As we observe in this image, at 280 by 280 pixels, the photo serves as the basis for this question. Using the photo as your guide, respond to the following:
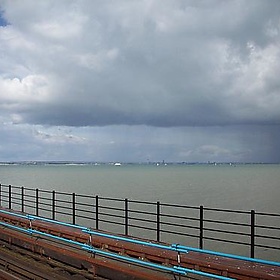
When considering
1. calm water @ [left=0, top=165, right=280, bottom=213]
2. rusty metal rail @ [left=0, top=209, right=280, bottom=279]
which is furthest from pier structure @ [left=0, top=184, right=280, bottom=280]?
calm water @ [left=0, top=165, right=280, bottom=213]

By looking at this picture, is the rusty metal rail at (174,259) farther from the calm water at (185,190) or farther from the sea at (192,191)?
the calm water at (185,190)

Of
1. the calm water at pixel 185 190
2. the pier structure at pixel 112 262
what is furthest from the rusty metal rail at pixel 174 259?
the calm water at pixel 185 190

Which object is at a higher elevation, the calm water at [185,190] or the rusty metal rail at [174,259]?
the rusty metal rail at [174,259]

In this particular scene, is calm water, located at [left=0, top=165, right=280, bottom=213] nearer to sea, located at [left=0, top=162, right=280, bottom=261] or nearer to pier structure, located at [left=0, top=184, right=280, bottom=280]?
sea, located at [left=0, top=162, right=280, bottom=261]

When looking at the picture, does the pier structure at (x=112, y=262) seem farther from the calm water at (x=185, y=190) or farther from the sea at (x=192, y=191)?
the calm water at (x=185, y=190)

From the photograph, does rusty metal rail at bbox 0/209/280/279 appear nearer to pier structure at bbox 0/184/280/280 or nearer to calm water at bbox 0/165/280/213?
pier structure at bbox 0/184/280/280

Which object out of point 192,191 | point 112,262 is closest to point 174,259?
point 112,262

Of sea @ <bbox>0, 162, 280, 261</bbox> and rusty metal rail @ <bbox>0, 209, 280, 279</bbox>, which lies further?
sea @ <bbox>0, 162, 280, 261</bbox>

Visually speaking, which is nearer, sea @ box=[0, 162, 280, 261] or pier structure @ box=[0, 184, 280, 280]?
pier structure @ box=[0, 184, 280, 280]

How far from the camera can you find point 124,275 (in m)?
6.64

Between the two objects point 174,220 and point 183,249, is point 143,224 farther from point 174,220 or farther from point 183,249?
point 183,249

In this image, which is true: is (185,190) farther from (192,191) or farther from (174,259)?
(174,259)

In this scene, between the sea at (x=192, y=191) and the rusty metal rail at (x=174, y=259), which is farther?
the sea at (x=192, y=191)

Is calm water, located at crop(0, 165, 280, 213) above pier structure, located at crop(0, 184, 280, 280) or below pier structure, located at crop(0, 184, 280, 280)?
below
